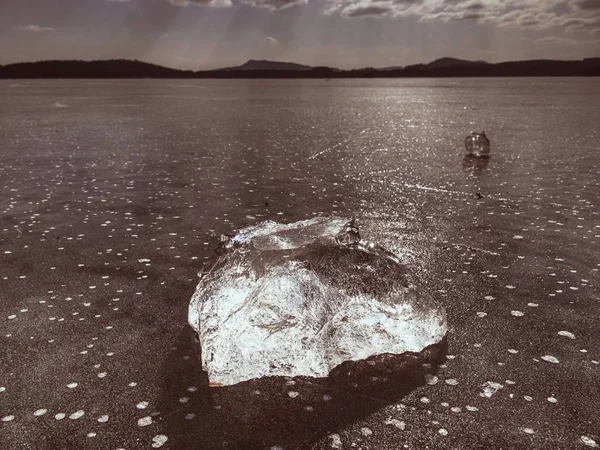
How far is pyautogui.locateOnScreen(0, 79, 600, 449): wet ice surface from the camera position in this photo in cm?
554

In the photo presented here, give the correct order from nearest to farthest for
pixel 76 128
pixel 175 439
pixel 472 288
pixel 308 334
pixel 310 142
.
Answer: pixel 175 439 < pixel 308 334 < pixel 472 288 < pixel 310 142 < pixel 76 128

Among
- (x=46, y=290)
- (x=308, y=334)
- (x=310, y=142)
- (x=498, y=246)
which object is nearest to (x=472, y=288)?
(x=498, y=246)

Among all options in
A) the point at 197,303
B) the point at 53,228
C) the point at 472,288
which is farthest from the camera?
the point at 53,228

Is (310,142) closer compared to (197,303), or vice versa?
(197,303)

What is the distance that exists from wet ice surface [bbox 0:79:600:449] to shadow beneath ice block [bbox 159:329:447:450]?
2 centimetres

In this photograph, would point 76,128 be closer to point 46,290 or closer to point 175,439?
point 46,290

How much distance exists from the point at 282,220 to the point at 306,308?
6.97 m

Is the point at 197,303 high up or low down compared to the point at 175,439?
up

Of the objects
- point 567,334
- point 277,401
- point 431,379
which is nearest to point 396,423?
point 431,379

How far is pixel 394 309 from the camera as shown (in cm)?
681

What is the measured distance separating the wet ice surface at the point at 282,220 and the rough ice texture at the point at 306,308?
36 cm

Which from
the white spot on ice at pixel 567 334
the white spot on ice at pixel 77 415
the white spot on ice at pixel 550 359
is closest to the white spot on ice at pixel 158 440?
the white spot on ice at pixel 77 415

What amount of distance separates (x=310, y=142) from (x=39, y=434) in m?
24.8

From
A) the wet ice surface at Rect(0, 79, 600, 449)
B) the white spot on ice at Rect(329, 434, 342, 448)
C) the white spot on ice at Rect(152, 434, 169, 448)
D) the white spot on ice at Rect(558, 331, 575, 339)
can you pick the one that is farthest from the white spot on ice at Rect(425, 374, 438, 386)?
the white spot on ice at Rect(152, 434, 169, 448)
